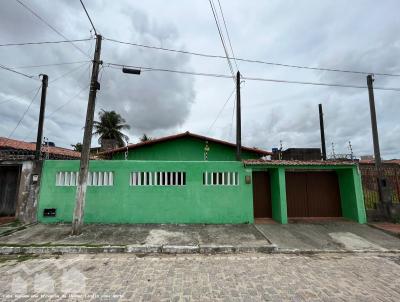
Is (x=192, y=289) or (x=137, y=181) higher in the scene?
(x=137, y=181)

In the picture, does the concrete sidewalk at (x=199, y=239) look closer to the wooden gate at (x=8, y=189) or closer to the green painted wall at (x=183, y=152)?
the wooden gate at (x=8, y=189)

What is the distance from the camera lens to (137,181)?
334 inches

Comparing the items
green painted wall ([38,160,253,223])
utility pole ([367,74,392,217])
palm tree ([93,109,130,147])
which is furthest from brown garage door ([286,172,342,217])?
palm tree ([93,109,130,147])

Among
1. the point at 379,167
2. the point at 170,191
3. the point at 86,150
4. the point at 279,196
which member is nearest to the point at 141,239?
the point at 170,191

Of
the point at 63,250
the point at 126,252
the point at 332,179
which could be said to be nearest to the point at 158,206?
the point at 126,252

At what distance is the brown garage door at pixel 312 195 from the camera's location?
9.67m

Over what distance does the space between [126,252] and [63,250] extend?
1682 mm

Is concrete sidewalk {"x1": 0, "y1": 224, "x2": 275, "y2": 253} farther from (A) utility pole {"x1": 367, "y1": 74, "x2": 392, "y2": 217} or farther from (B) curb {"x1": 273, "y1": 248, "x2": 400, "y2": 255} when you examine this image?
(A) utility pole {"x1": 367, "y1": 74, "x2": 392, "y2": 217}

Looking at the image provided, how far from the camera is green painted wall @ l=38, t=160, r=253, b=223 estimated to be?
819cm

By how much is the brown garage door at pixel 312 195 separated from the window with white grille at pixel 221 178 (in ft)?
9.51

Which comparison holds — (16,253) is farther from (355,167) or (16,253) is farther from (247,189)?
(355,167)

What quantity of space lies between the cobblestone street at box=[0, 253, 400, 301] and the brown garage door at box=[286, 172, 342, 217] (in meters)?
4.07

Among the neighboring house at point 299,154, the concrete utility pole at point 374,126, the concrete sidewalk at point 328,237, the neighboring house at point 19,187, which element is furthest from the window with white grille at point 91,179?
the concrete utility pole at point 374,126

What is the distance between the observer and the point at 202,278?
425 cm
